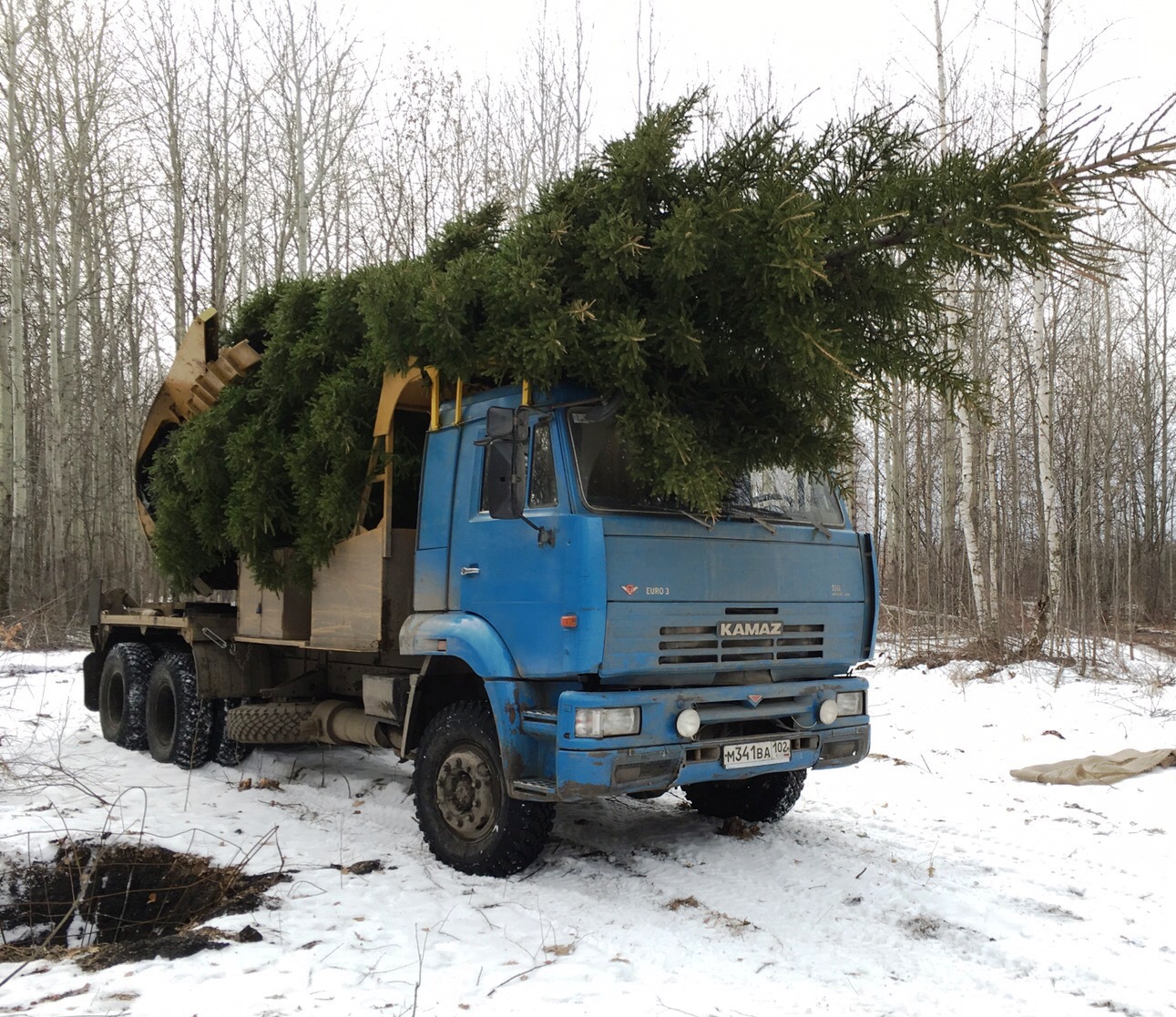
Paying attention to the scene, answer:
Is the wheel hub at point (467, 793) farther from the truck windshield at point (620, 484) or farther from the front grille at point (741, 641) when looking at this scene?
the truck windshield at point (620, 484)

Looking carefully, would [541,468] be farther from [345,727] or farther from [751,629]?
[345,727]

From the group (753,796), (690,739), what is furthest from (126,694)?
(690,739)

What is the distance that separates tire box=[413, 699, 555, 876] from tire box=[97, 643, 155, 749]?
13.9 ft

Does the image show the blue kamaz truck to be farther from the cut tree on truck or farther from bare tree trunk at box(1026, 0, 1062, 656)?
bare tree trunk at box(1026, 0, 1062, 656)

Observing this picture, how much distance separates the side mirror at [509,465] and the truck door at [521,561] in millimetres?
81

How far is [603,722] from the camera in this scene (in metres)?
4.66

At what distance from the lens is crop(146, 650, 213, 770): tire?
791 centimetres

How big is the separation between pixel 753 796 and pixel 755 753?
4.70ft

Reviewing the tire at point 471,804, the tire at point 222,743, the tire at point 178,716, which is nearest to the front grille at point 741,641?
the tire at point 471,804

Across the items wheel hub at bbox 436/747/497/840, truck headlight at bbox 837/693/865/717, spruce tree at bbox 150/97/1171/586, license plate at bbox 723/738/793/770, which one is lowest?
wheel hub at bbox 436/747/497/840

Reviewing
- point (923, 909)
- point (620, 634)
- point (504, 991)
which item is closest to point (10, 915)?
point (504, 991)

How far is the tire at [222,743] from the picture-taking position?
7.95 meters

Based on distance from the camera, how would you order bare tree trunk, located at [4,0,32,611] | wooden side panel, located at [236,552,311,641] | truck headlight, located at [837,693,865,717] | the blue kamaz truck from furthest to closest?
bare tree trunk, located at [4,0,32,611]
wooden side panel, located at [236,552,311,641]
truck headlight, located at [837,693,865,717]
the blue kamaz truck

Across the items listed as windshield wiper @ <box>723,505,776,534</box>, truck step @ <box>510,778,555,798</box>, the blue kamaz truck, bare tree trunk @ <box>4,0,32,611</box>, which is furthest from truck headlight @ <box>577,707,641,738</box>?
bare tree trunk @ <box>4,0,32,611</box>
